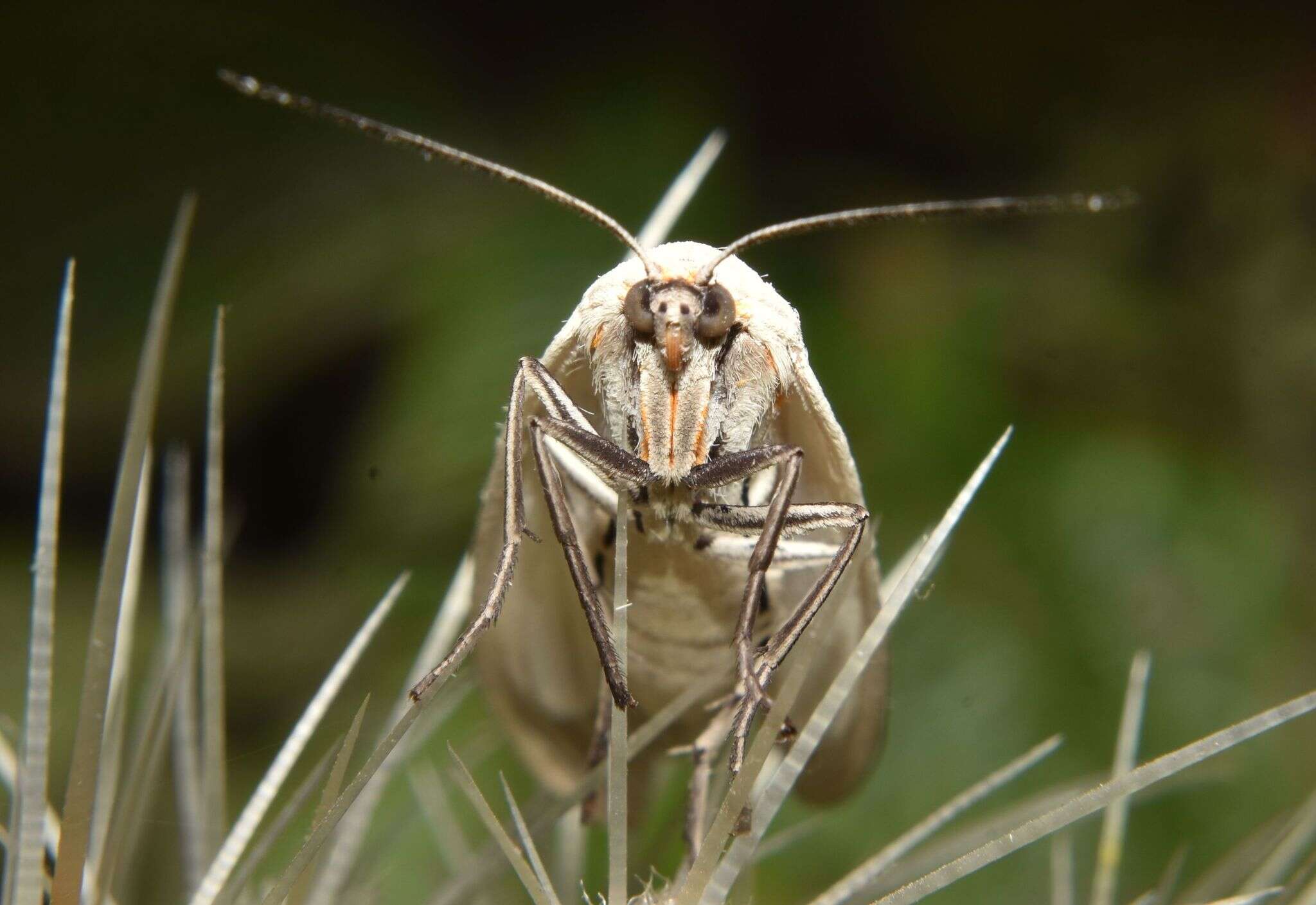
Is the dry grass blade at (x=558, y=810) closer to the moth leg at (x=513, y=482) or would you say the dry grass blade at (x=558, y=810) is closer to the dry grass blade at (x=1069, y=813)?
the moth leg at (x=513, y=482)

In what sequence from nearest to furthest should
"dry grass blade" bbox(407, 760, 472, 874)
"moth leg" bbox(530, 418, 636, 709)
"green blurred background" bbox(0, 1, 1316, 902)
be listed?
1. "moth leg" bbox(530, 418, 636, 709)
2. "dry grass blade" bbox(407, 760, 472, 874)
3. "green blurred background" bbox(0, 1, 1316, 902)

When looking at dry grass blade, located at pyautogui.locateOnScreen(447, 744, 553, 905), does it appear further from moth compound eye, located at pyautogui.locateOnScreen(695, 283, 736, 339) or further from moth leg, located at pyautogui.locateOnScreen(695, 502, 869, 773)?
moth compound eye, located at pyautogui.locateOnScreen(695, 283, 736, 339)

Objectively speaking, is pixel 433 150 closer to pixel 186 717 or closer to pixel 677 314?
pixel 677 314

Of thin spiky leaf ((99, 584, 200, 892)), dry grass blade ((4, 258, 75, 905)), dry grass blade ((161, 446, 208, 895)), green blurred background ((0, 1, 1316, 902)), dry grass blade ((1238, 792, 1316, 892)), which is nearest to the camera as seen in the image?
dry grass blade ((4, 258, 75, 905))

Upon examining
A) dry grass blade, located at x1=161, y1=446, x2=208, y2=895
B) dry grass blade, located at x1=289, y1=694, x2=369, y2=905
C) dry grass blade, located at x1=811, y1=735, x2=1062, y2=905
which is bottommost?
dry grass blade, located at x1=161, y1=446, x2=208, y2=895

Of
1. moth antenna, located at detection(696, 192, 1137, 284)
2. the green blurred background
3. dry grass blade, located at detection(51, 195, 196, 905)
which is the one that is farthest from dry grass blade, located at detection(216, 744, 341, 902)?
the green blurred background

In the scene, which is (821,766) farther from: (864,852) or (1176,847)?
(1176,847)

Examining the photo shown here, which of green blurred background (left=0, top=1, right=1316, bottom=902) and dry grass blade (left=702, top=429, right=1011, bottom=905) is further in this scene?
green blurred background (left=0, top=1, right=1316, bottom=902)

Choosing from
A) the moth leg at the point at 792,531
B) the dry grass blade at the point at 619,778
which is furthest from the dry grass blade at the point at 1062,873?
the dry grass blade at the point at 619,778
